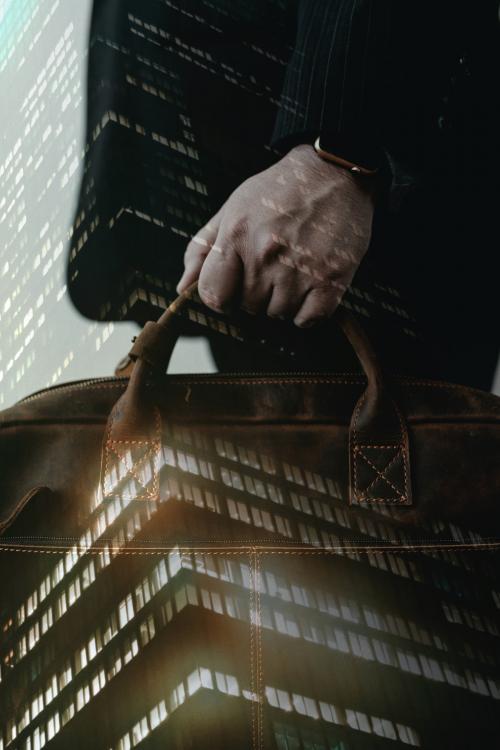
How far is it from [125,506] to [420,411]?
0.42 meters

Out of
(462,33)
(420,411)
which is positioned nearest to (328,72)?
(462,33)

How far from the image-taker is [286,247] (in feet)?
2.99

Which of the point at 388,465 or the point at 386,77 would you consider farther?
the point at 386,77

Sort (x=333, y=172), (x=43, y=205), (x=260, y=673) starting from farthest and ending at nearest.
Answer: (x=43, y=205)
(x=333, y=172)
(x=260, y=673)

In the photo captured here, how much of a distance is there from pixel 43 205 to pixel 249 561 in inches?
34.4

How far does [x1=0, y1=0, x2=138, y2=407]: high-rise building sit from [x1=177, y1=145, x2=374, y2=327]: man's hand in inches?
15.6

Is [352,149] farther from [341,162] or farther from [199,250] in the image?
[199,250]

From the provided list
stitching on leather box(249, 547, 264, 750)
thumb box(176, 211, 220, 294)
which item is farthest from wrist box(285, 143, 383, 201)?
stitching on leather box(249, 547, 264, 750)

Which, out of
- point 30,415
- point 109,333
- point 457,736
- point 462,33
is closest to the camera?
point 457,736

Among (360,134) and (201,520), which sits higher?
(360,134)

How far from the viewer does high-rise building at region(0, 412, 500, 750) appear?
86 centimetres

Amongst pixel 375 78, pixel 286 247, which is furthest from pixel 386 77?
pixel 286 247

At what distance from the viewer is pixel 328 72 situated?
3.45 ft

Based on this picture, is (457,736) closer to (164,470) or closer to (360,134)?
(164,470)
